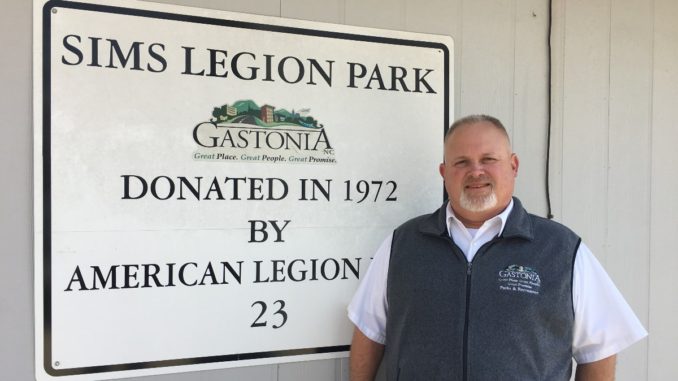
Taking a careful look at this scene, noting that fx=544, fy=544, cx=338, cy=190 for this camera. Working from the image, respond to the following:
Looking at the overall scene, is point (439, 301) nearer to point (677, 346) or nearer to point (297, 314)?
point (297, 314)

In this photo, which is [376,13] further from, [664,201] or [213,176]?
[664,201]

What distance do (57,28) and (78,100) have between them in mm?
188

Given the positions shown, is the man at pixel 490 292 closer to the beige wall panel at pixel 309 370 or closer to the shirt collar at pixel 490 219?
the shirt collar at pixel 490 219

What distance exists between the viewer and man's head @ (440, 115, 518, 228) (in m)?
1.44

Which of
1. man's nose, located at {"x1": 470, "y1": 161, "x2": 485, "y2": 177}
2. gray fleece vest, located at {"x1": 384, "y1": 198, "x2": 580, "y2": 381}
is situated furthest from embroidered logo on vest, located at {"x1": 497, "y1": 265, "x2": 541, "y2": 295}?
man's nose, located at {"x1": 470, "y1": 161, "x2": 485, "y2": 177}

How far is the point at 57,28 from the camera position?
139cm

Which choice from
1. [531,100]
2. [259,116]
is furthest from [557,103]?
[259,116]

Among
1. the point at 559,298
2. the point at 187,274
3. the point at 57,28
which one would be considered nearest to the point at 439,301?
the point at 559,298

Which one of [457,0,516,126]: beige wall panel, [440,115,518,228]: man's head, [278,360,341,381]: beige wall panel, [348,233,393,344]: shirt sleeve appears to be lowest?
[278,360,341,381]: beige wall panel

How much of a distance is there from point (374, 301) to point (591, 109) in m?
1.06

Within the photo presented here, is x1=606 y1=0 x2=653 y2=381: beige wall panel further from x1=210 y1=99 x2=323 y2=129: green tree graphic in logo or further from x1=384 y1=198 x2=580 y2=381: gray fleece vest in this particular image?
x1=210 y1=99 x2=323 y2=129: green tree graphic in logo

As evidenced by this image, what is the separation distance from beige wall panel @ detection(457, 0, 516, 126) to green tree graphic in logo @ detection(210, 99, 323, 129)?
0.54 meters

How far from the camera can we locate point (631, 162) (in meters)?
1.96

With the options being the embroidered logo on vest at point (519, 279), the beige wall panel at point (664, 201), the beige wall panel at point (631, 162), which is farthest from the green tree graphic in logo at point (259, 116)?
the beige wall panel at point (664, 201)
